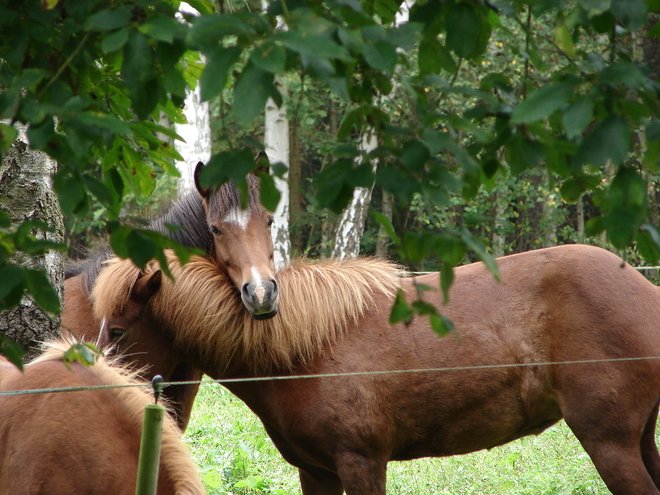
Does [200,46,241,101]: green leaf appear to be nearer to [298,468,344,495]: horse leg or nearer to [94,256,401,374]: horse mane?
[94,256,401,374]: horse mane

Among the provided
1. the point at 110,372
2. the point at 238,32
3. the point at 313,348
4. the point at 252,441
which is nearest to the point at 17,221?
the point at 110,372

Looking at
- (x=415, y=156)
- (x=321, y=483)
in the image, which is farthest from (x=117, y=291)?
(x=415, y=156)

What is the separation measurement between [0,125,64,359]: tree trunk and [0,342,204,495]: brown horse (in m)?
0.72

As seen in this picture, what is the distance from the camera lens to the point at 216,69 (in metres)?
0.85

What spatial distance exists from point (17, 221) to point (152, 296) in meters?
0.72

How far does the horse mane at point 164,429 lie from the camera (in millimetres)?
1856

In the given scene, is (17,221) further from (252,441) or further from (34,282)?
(252,441)

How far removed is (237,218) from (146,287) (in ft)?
1.88

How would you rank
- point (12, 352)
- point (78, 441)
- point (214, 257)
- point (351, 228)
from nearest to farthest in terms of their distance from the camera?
point (12, 352) → point (78, 441) → point (214, 257) → point (351, 228)

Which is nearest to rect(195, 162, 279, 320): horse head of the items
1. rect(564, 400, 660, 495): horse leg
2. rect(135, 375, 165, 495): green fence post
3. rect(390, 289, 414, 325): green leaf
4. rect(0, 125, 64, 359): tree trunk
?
rect(0, 125, 64, 359): tree trunk

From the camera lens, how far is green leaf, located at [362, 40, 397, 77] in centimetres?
88

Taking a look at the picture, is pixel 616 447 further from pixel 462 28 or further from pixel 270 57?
pixel 270 57

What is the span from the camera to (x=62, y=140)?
1044 millimetres

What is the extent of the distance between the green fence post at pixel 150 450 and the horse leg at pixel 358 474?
134 centimetres
